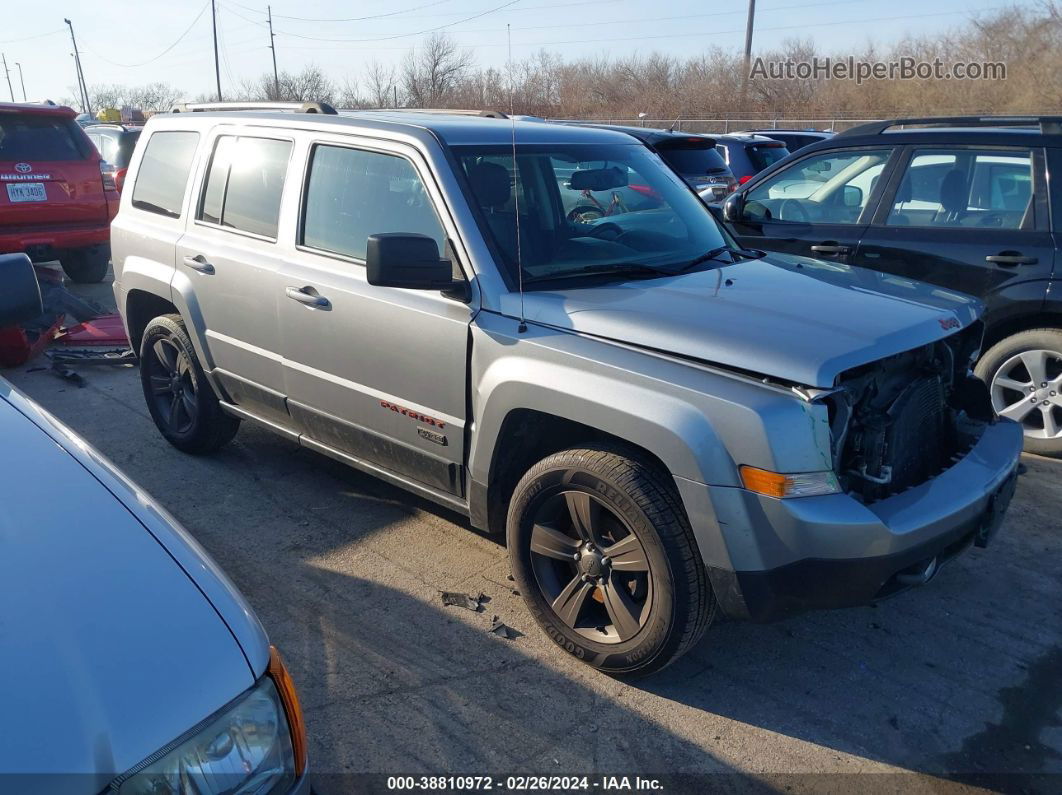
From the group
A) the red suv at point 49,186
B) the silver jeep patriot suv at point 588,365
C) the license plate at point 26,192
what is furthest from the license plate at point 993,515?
the license plate at point 26,192

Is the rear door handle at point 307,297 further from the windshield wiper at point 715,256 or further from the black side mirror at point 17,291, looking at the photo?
the windshield wiper at point 715,256

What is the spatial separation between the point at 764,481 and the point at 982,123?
419cm

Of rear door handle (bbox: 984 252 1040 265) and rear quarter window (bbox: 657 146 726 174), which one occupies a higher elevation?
rear quarter window (bbox: 657 146 726 174)

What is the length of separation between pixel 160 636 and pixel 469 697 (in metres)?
1.63

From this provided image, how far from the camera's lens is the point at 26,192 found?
29.7ft

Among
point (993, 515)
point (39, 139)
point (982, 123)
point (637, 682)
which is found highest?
point (982, 123)

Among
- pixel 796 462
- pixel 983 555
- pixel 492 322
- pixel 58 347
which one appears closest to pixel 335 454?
pixel 492 322

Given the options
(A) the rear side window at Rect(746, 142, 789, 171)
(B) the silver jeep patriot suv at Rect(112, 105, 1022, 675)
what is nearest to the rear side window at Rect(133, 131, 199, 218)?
(B) the silver jeep patriot suv at Rect(112, 105, 1022, 675)

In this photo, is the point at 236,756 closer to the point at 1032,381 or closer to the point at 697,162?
the point at 1032,381

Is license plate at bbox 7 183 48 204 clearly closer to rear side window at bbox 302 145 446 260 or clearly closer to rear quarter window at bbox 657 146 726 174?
rear side window at bbox 302 145 446 260

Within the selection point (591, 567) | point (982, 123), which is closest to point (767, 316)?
point (591, 567)

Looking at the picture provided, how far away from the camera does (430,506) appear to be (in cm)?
464

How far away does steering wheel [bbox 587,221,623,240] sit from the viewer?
3.85m

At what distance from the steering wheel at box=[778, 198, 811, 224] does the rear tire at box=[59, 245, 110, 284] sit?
775 cm
